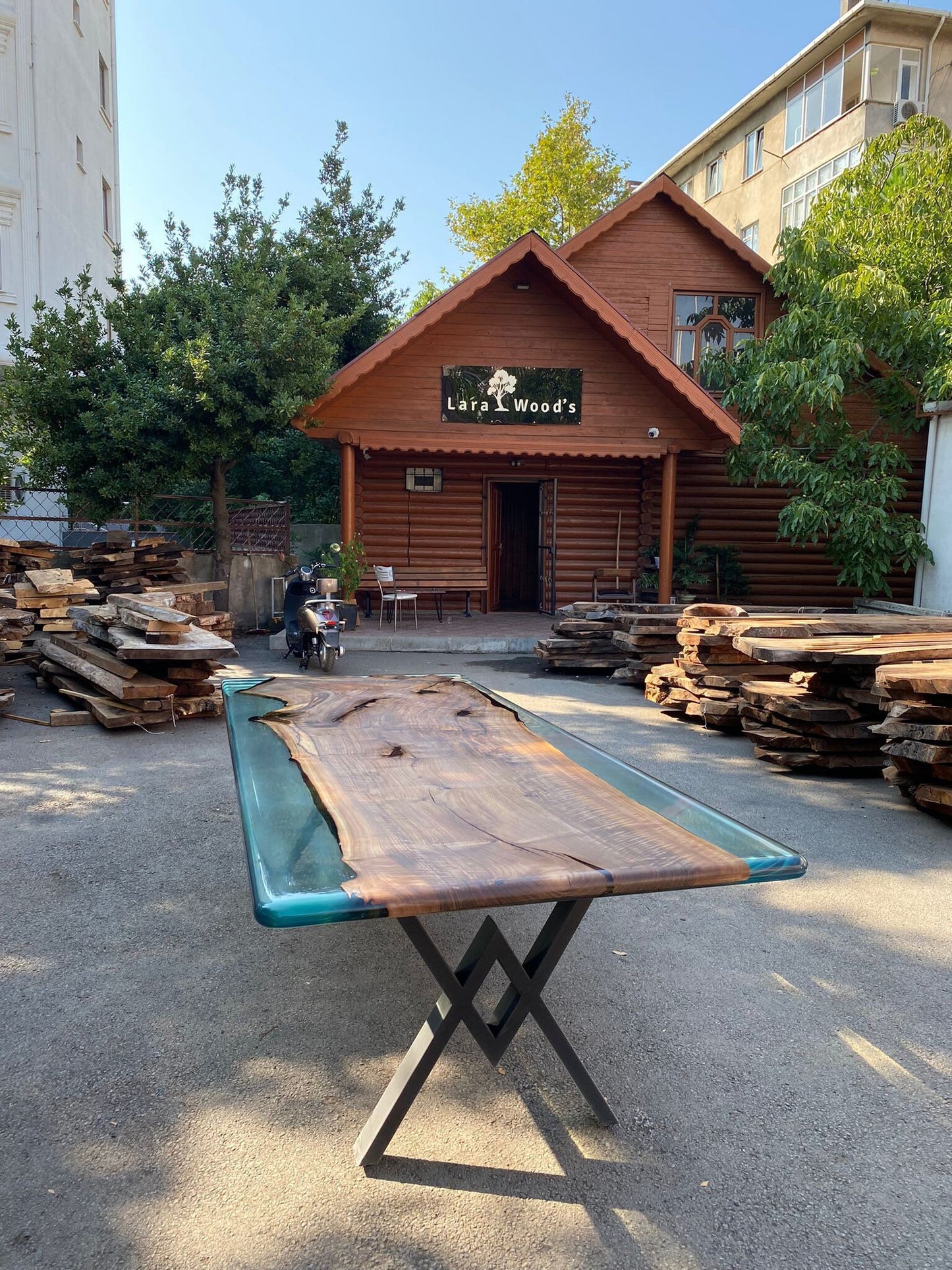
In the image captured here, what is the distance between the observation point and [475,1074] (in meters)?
2.60

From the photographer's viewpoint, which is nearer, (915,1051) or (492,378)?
(915,1051)

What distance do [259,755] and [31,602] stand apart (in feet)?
24.1

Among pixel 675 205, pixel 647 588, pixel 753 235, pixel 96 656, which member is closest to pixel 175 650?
pixel 96 656

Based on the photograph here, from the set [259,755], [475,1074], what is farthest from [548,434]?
[475,1074]

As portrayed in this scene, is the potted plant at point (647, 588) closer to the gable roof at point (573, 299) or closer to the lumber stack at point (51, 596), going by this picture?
the gable roof at point (573, 299)

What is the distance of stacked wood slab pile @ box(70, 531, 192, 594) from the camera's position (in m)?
11.4

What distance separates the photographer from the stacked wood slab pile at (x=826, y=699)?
5.88 metres

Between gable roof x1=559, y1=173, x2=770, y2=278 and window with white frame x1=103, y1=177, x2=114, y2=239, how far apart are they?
14.2 meters

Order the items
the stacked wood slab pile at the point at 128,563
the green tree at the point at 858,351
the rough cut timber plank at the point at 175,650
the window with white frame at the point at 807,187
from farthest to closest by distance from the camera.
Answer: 1. the window with white frame at the point at 807,187
2. the green tree at the point at 858,351
3. the stacked wood slab pile at the point at 128,563
4. the rough cut timber plank at the point at 175,650

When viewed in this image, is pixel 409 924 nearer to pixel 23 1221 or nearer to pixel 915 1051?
pixel 23 1221

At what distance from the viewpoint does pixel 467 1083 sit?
2.55 m

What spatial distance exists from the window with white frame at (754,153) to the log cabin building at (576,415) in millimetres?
17533

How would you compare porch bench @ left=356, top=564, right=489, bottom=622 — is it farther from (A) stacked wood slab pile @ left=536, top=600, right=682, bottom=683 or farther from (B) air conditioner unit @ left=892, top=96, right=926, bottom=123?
(B) air conditioner unit @ left=892, top=96, right=926, bottom=123

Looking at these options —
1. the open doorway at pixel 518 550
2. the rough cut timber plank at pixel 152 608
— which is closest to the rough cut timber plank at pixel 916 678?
the rough cut timber plank at pixel 152 608
